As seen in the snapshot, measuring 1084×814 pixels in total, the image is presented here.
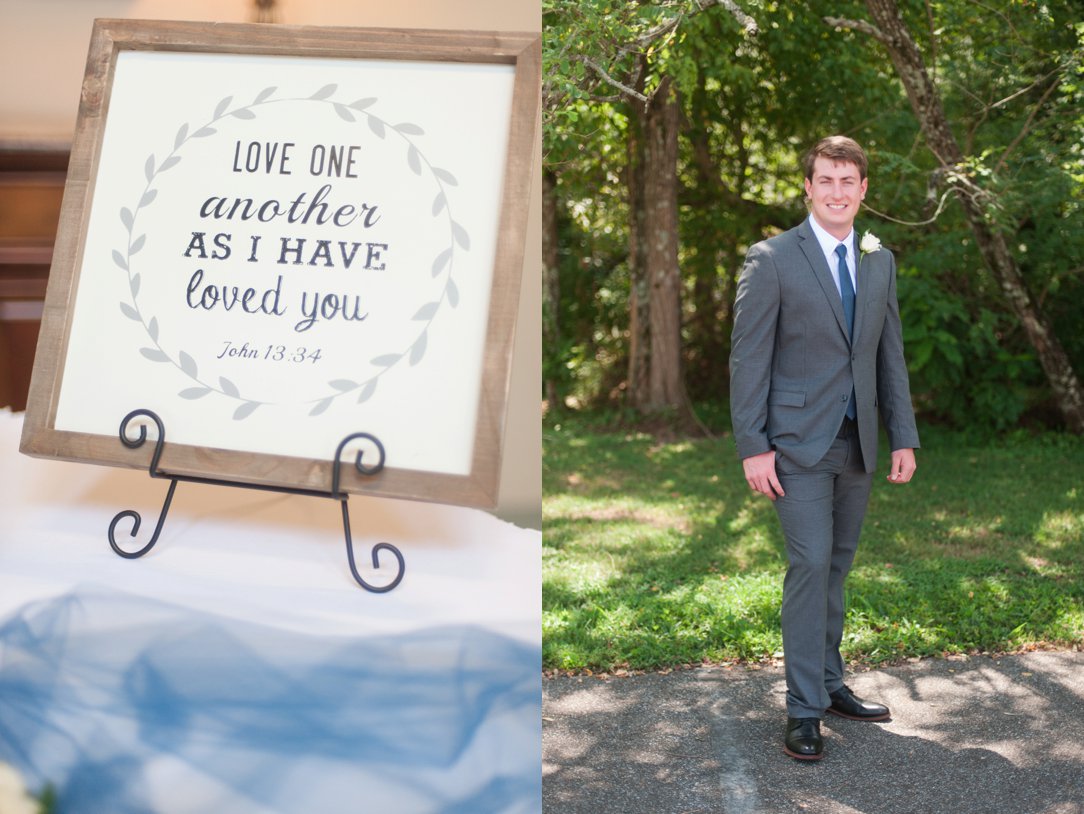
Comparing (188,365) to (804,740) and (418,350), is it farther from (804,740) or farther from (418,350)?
(804,740)

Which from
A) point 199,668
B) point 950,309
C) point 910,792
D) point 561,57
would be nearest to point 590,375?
point 950,309

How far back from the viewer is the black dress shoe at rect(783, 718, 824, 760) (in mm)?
3342

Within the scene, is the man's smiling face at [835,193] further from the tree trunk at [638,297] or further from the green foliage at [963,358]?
the tree trunk at [638,297]

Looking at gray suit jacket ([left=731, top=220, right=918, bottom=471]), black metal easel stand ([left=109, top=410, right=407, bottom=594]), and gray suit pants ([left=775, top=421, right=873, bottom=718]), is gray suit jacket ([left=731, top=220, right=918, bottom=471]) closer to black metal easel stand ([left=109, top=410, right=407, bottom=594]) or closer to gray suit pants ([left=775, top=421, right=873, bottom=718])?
gray suit pants ([left=775, top=421, right=873, bottom=718])

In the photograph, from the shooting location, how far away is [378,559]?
2.29 meters

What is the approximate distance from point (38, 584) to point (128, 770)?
18.3 inches

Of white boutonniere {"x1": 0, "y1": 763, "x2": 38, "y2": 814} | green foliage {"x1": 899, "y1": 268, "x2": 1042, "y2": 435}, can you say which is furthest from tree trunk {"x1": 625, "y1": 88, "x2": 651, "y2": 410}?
white boutonniere {"x1": 0, "y1": 763, "x2": 38, "y2": 814}

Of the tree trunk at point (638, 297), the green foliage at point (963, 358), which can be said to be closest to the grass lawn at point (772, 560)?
the green foliage at point (963, 358)

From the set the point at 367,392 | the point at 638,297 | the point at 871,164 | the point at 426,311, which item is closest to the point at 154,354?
the point at 367,392

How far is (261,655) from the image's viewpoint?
2.32m

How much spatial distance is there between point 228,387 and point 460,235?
588 mm

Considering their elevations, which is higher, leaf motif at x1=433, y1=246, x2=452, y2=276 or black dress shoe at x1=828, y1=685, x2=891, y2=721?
leaf motif at x1=433, y1=246, x2=452, y2=276

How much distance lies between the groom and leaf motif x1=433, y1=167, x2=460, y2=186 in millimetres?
1452

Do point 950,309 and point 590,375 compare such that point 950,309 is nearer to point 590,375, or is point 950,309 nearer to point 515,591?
point 590,375
